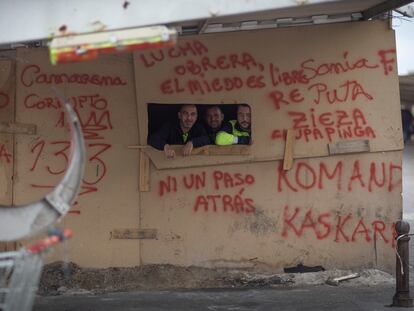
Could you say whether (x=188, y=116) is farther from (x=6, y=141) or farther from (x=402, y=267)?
(x=402, y=267)

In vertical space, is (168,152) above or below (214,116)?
below

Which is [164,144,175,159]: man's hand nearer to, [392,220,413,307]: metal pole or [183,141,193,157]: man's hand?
[183,141,193,157]: man's hand

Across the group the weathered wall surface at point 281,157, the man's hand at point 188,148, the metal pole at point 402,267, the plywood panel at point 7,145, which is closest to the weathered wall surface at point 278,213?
the weathered wall surface at point 281,157

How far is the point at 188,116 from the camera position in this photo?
7641 millimetres

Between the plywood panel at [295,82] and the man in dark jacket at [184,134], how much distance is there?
0.12m

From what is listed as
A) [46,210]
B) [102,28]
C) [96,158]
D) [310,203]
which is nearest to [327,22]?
[310,203]

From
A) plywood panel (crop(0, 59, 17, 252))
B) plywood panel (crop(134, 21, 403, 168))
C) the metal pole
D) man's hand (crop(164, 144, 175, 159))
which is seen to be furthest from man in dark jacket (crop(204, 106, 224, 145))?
the metal pole

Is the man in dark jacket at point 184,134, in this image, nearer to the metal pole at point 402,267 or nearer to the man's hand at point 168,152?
the man's hand at point 168,152

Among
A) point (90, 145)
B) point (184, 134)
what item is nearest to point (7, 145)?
point (90, 145)

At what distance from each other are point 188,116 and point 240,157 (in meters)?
0.77

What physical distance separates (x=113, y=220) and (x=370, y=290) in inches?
119

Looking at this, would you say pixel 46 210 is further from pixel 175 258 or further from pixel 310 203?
pixel 310 203

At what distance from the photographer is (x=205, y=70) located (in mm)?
7648

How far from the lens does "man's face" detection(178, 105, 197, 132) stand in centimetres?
764
